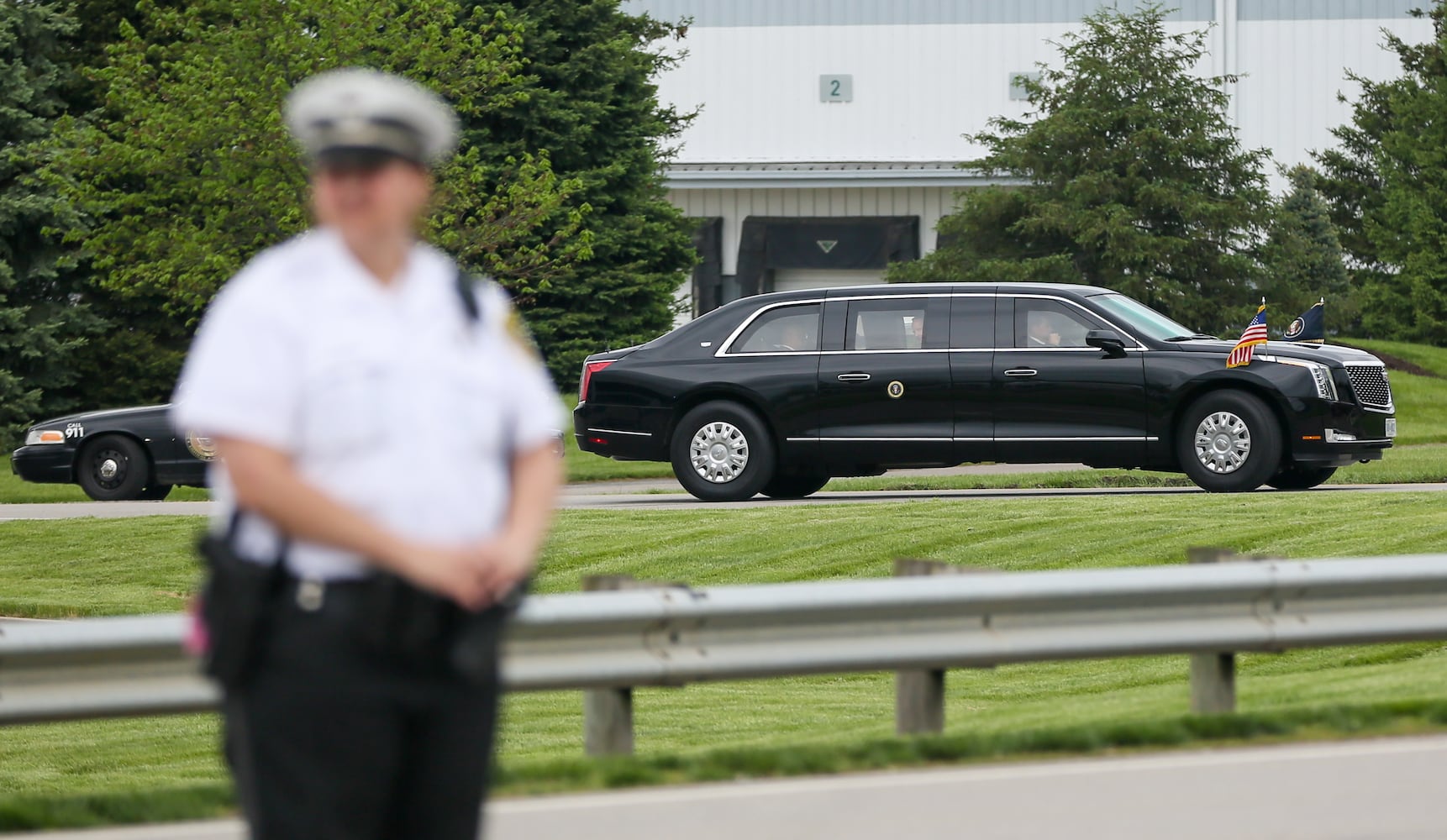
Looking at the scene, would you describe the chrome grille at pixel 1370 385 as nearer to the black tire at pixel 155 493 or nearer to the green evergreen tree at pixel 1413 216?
the black tire at pixel 155 493

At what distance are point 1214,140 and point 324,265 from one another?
32325 mm

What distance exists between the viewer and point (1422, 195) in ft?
132

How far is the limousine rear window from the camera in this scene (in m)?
14.7

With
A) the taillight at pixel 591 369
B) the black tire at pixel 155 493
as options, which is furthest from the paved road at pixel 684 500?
the taillight at pixel 591 369

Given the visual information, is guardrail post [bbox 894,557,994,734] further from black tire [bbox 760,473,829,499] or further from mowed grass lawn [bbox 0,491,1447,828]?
black tire [bbox 760,473,829,499]

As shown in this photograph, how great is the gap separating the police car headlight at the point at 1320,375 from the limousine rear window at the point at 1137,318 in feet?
2.76

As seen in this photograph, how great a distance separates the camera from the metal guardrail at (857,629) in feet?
17.7

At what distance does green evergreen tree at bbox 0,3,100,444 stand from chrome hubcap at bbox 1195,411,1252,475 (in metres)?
21.0

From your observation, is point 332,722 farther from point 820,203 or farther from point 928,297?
point 820,203

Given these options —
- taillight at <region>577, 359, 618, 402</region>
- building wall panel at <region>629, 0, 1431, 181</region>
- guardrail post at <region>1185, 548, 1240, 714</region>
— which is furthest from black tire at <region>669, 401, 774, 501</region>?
building wall panel at <region>629, 0, 1431, 181</region>

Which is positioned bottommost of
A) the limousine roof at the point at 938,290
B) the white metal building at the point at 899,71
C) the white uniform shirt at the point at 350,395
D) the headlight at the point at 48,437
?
the headlight at the point at 48,437

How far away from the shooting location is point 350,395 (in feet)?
8.98

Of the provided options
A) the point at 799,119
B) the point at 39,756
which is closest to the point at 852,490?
the point at 39,756

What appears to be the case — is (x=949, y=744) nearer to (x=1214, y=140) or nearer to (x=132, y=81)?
(x=132, y=81)
